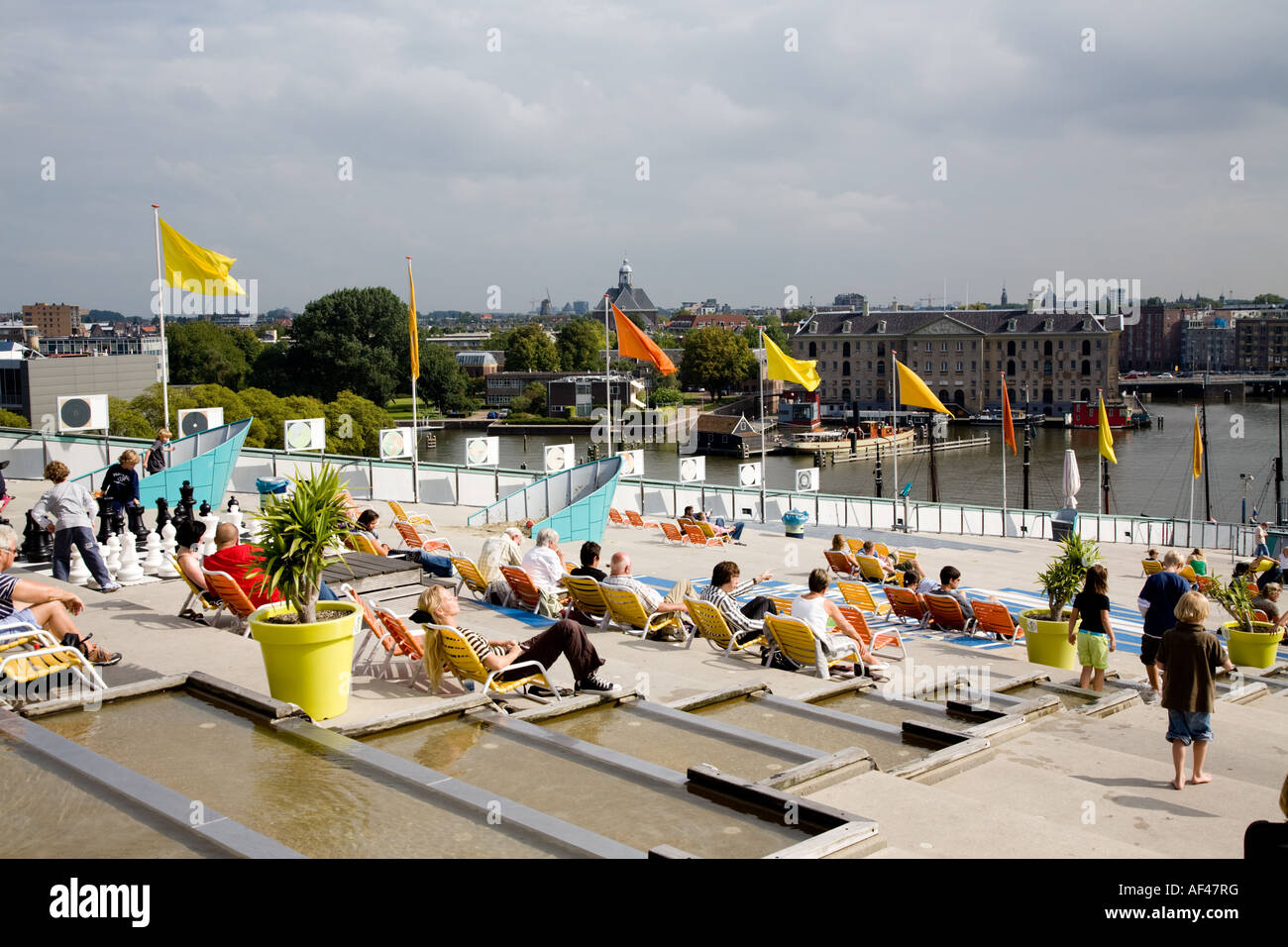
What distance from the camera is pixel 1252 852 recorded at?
119 inches

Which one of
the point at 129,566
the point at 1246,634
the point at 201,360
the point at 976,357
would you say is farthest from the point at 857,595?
the point at 976,357

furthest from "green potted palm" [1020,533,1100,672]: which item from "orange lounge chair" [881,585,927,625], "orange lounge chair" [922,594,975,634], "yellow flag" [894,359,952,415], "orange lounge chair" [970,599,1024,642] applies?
"yellow flag" [894,359,952,415]

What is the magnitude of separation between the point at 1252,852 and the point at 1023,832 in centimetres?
255

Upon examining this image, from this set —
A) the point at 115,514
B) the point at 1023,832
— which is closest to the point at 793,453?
the point at 115,514

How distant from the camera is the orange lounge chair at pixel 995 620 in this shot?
43.2 ft

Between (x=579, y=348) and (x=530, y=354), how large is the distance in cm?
834

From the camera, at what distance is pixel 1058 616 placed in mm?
11805

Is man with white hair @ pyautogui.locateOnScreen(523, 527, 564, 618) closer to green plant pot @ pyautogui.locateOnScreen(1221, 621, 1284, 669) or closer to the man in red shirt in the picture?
the man in red shirt

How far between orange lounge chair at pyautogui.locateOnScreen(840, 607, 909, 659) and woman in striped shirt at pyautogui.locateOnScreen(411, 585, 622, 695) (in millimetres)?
2941

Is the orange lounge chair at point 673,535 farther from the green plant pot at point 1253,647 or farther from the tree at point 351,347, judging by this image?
the tree at point 351,347

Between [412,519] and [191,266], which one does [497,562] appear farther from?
[191,266]

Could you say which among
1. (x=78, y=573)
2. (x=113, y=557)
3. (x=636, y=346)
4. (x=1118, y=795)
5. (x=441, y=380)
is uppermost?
(x=441, y=380)

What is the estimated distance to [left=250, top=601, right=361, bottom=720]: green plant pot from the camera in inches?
288

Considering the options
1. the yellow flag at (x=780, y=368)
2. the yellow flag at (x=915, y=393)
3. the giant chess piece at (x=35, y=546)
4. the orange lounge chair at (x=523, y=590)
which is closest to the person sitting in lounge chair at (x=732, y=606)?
the orange lounge chair at (x=523, y=590)
